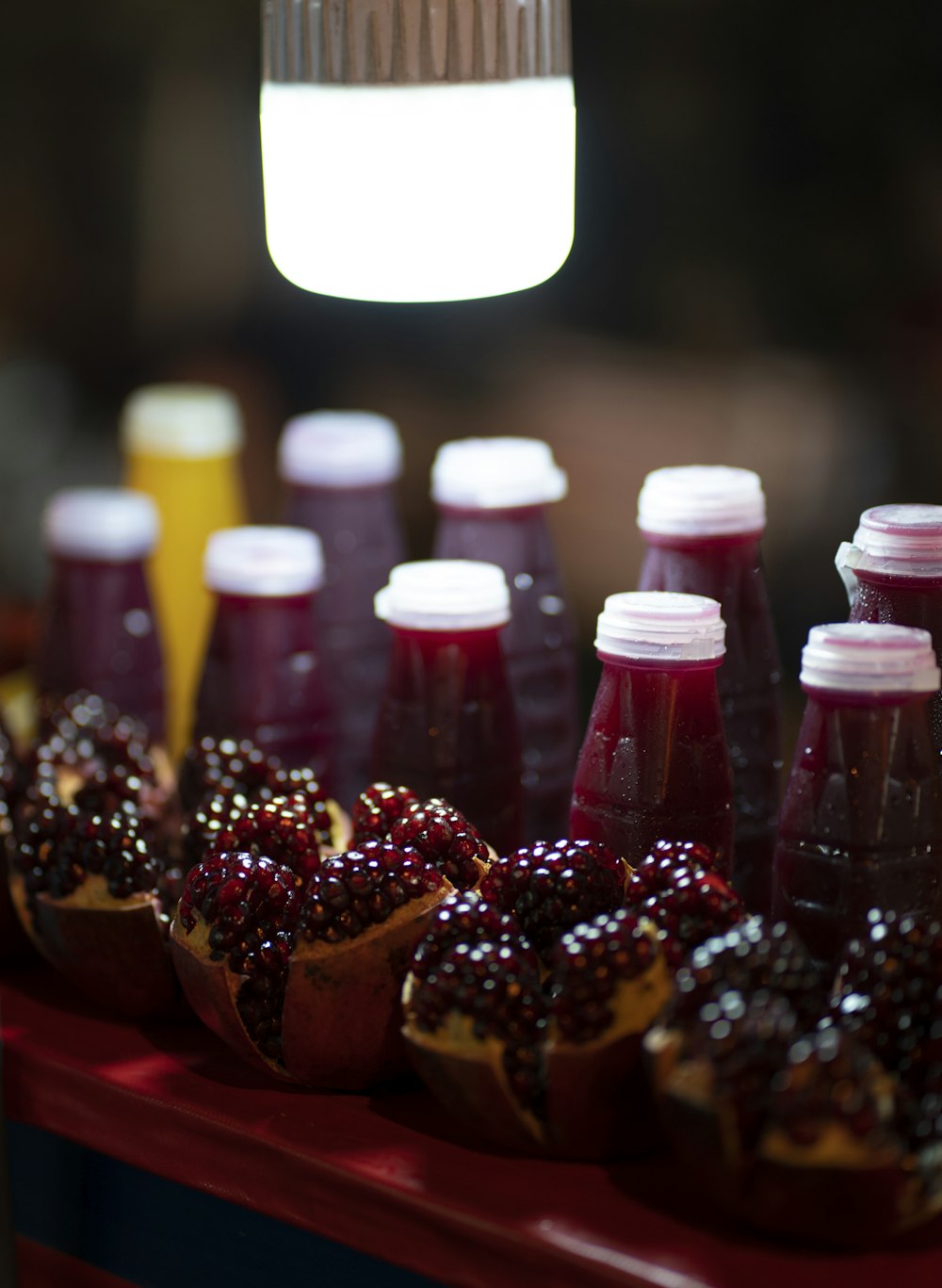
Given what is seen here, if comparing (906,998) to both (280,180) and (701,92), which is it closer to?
(280,180)

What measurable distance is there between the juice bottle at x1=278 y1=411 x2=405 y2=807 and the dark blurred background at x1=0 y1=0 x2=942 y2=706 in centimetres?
68

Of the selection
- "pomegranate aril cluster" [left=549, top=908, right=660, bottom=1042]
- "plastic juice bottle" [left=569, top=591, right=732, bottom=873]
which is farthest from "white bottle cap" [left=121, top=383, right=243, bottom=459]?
"pomegranate aril cluster" [left=549, top=908, right=660, bottom=1042]

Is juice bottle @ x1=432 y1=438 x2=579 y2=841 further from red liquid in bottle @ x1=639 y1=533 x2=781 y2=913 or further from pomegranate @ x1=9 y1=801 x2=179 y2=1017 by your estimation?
pomegranate @ x1=9 y1=801 x2=179 y2=1017

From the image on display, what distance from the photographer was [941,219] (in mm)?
1995

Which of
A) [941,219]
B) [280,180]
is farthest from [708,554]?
[941,219]

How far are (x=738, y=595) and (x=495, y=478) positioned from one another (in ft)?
0.92

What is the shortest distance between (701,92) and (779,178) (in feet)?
0.57

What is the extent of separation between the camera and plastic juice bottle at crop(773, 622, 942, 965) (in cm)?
95

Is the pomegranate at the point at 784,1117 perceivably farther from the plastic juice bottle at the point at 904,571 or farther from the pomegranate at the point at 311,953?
the plastic juice bottle at the point at 904,571

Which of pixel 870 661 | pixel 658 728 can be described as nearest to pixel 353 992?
pixel 658 728

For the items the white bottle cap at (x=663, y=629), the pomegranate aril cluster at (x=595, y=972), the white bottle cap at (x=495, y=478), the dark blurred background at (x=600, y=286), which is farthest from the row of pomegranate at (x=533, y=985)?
the dark blurred background at (x=600, y=286)

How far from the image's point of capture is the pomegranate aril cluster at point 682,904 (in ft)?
3.01

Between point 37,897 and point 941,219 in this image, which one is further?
point 941,219

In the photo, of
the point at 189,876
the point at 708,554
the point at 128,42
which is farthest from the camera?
the point at 128,42
